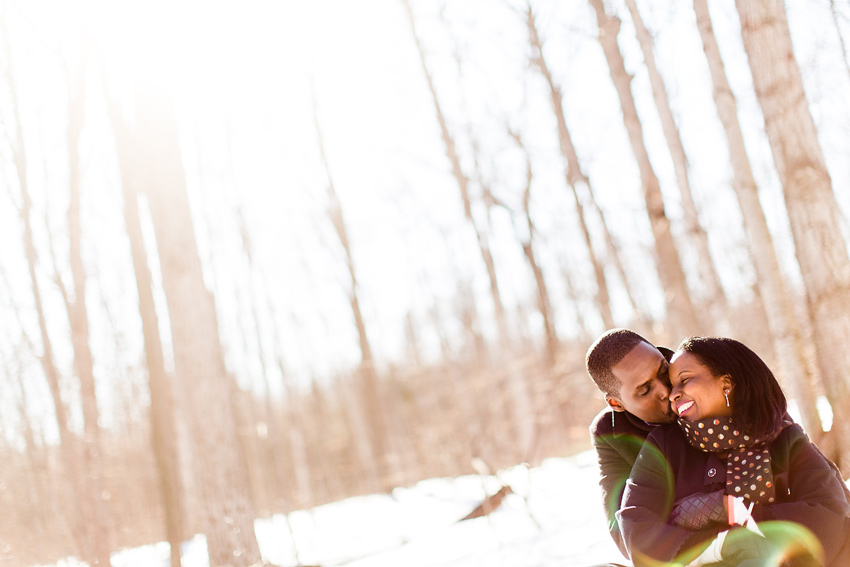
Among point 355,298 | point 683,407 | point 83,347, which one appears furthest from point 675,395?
point 355,298

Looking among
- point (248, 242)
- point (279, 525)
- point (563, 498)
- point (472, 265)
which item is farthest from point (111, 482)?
point (563, 498)

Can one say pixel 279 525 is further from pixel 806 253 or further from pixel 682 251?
pixel 682 251

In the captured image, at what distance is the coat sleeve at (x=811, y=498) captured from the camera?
212 centimetres

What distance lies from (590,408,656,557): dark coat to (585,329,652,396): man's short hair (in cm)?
12

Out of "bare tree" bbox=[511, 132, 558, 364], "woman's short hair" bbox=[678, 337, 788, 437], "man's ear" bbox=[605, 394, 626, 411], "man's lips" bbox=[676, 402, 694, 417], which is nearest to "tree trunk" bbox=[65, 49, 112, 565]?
"man's ear" bbox=[605, 394, 626, 411]

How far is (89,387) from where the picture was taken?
25.2ft

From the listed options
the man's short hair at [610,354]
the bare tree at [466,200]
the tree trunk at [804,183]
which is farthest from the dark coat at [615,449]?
the bare tree at [466,200]

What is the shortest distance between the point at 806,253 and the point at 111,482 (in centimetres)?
1747

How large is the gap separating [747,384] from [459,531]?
Answer: 20.4 ft

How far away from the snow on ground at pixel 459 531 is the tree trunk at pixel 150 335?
58.1 inches

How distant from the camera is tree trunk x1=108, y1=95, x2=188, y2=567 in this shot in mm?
6652

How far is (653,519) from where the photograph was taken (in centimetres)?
231

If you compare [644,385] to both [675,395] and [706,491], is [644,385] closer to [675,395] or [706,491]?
[675,395]

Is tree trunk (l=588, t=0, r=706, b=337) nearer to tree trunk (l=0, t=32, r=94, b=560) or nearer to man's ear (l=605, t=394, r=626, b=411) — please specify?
man's ear (l=605, t=394, r=626, b=411)
